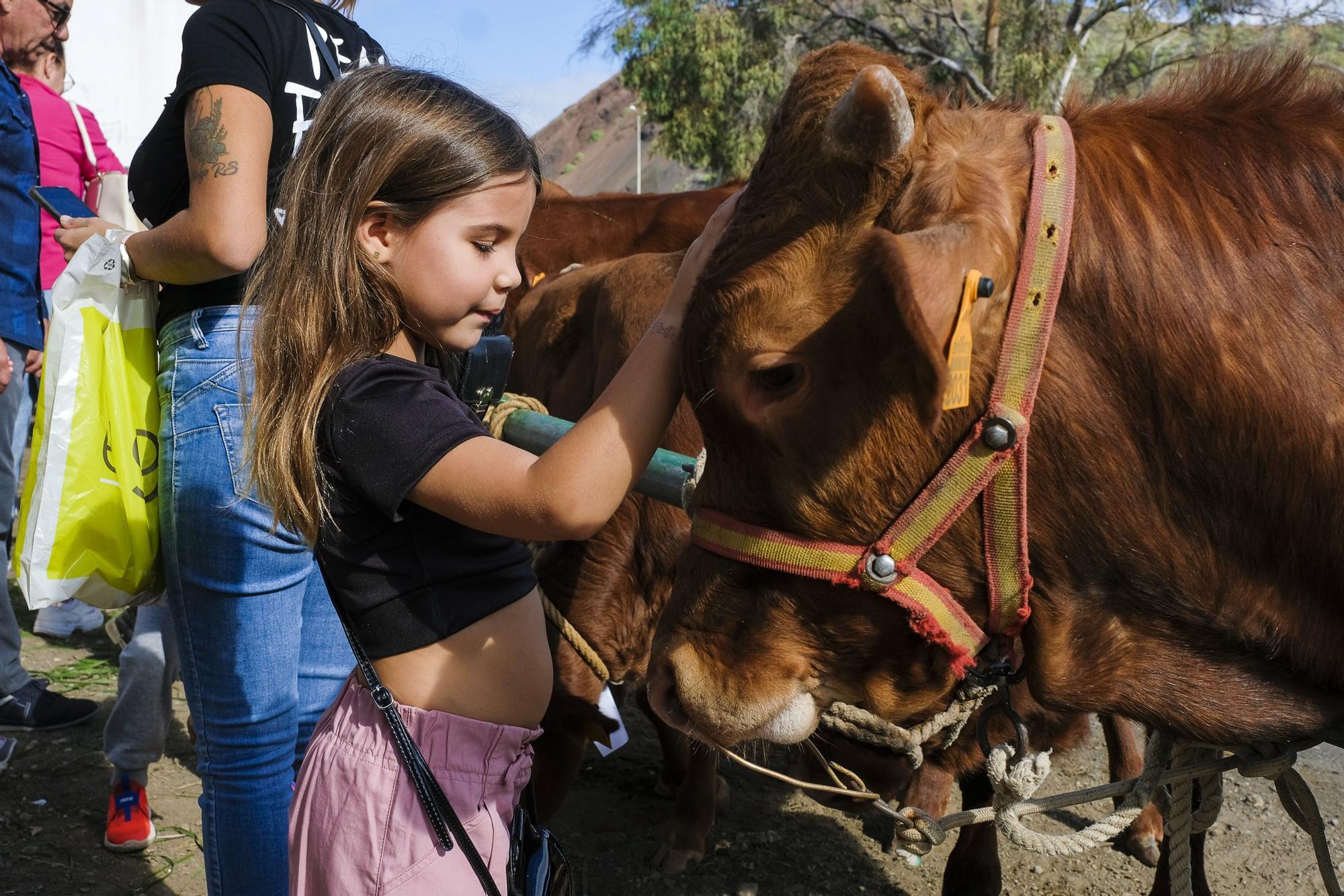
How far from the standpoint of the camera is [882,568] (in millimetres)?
1530

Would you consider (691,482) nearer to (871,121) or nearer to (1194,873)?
(871,121)

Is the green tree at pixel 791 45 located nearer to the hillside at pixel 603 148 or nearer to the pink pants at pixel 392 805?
the hillside at pixel 603 148

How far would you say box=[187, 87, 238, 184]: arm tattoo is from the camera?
2023mm

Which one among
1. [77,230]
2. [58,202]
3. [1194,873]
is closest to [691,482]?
[77,230]

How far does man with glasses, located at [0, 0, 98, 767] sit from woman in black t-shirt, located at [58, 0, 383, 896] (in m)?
1.63

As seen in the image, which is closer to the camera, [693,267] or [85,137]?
[693,267]

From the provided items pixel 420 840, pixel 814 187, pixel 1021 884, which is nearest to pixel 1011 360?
pixel 814 187

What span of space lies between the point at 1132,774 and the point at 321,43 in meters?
3.62

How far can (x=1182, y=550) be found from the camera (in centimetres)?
152

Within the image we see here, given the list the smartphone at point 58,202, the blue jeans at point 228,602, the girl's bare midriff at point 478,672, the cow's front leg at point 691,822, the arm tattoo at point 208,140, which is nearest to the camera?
the girl's bare midriff at point 478,672

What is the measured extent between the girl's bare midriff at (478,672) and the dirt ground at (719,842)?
78.7 inches

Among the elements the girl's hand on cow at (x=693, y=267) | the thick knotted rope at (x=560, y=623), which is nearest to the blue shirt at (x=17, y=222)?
the thick knotted rope at (x=560, y=623)

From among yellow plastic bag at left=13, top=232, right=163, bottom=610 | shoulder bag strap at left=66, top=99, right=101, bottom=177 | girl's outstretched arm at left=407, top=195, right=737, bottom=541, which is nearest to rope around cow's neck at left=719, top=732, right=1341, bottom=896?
girl's outstretched arm at left=407, top=195, right=737, bottom=541

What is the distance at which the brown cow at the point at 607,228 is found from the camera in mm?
5656
